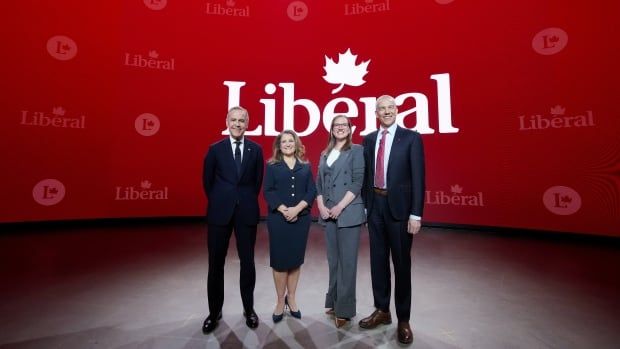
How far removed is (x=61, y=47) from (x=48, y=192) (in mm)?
2543

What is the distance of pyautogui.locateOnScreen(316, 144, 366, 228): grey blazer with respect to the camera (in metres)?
1.92

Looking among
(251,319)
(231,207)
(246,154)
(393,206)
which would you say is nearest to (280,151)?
(246,154)

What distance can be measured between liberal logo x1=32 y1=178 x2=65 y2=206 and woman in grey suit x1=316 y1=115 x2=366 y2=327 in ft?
17.6

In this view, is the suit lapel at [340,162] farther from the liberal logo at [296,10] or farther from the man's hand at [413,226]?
the liberal logo at [296,10]

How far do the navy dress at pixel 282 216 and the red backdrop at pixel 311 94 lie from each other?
355 centimetres

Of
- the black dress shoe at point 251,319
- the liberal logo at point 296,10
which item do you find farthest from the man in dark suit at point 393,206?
the liberal logo at point 296,10

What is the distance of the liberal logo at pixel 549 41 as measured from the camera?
4160 millimetres

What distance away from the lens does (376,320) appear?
1924 millimetres

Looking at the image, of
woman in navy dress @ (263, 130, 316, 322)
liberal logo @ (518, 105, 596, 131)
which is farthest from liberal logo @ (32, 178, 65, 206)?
liberal logo @ (518, 105, 596, 131)

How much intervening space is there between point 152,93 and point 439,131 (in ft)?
17.8

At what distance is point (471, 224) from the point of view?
485cm

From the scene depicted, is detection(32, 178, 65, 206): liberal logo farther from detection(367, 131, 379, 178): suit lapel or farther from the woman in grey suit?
detection(367, 131, 379, 178): suit lapel

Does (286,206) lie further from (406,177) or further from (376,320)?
(376,320)

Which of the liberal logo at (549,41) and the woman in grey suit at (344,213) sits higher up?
the liberal logo at (549,41)
